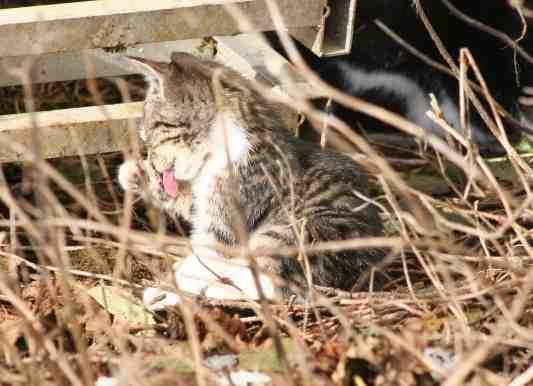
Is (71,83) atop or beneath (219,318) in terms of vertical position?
atop

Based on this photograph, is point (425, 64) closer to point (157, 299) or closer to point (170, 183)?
point (170, 183)

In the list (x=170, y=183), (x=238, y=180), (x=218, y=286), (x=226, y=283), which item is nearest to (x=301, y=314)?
(x=226, y=283)

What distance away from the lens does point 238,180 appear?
3.30 m

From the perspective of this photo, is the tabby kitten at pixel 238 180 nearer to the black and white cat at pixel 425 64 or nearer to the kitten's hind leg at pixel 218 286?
the kitten's hind leg at pixel 218 286

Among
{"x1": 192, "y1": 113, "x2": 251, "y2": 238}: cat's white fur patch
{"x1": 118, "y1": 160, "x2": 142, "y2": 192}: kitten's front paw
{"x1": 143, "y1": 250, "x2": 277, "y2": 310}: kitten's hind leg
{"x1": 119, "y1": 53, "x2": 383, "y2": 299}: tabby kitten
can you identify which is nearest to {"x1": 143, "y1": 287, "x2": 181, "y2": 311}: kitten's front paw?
{"x1": 143, "y1": 250, "x2": 277, "y2": 310}: kitten's hind leg

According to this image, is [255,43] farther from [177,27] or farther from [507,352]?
[507,352]

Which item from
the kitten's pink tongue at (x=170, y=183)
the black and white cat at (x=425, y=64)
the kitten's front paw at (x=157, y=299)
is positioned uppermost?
the black and white cat at (x=425, y=64)

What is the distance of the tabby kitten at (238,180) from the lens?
3145 mm

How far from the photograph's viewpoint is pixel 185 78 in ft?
11.5

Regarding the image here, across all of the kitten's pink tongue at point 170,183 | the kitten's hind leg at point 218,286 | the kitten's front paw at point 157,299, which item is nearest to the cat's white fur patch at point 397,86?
the kitten's pink tongue at point 170,183

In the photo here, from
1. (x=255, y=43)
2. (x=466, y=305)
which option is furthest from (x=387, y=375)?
(x=255, y=43)

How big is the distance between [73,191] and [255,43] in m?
2.02

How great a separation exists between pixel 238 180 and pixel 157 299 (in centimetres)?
50

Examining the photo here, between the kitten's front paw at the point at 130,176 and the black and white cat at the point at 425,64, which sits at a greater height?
the black and white cat at the point at 425,64
